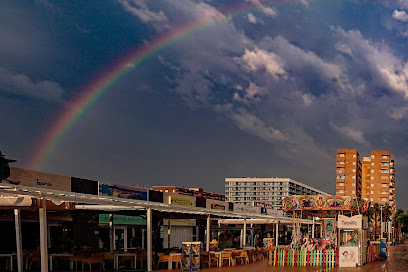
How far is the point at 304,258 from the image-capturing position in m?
24.0

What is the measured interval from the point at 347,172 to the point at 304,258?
405ft

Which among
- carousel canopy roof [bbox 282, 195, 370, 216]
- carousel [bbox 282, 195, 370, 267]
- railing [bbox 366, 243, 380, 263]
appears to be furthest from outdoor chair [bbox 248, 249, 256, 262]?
railing [bbox 366, 243, 380, 263]

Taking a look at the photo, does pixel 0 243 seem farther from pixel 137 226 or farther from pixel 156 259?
pixel 137 226

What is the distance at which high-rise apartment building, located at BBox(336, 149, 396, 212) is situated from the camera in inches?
Result: 5531

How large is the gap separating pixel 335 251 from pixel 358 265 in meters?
1.36

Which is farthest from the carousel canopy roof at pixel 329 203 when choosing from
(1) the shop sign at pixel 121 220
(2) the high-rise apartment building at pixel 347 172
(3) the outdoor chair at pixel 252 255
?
(2) the high-rise apartment building at pixel 347 172

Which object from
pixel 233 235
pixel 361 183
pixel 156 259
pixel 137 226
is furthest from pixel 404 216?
pixel 156 259

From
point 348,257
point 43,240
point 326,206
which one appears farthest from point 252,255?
point 43,240

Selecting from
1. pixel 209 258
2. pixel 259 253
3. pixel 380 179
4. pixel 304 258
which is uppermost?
pixel 209 258

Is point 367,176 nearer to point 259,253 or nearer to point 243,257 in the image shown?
point 259,253

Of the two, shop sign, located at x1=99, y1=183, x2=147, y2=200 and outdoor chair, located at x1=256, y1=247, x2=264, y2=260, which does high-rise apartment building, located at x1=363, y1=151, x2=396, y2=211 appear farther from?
outdoor chair, located at x1=256, y1=247, x2=264, y2=260

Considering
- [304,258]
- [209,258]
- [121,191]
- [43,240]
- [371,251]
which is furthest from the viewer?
[121,191]

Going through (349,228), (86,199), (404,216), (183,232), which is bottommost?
(404,216)

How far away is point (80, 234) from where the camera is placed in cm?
3000
